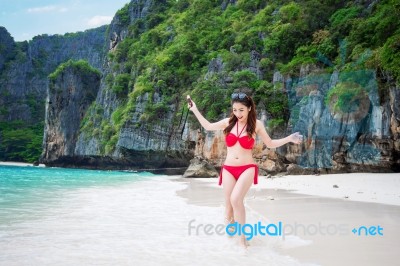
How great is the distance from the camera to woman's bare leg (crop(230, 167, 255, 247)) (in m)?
3.82

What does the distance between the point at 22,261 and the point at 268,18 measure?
104 ft

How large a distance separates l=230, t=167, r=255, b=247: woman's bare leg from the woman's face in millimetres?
587

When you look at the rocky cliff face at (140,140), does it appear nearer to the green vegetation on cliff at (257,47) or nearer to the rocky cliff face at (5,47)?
the green vegetation on cliff at (257,47)

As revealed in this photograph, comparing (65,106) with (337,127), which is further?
(65,106)

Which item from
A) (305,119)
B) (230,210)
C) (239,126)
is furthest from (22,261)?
(305,119)

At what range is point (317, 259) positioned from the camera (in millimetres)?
3209

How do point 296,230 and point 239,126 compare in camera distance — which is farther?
point 296,230

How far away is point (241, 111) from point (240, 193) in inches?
36.7

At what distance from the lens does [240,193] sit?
3.81 meters

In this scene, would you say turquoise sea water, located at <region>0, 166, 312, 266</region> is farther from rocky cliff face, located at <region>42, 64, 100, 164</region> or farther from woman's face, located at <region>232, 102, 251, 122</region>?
rocky cliff face, located at <region>42, 64, 100, 164</region>

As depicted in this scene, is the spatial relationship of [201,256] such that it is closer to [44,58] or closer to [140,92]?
[140,92]

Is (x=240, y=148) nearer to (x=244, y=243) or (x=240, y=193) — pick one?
(x=240, y=193)

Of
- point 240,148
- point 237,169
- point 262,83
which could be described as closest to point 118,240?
point 237,169

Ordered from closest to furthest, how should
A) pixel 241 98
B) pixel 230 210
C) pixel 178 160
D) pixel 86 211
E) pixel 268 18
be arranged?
pixel 241 98, pixel 230 210, pixel 86 211, pixel 268 18, pixel 178 160
